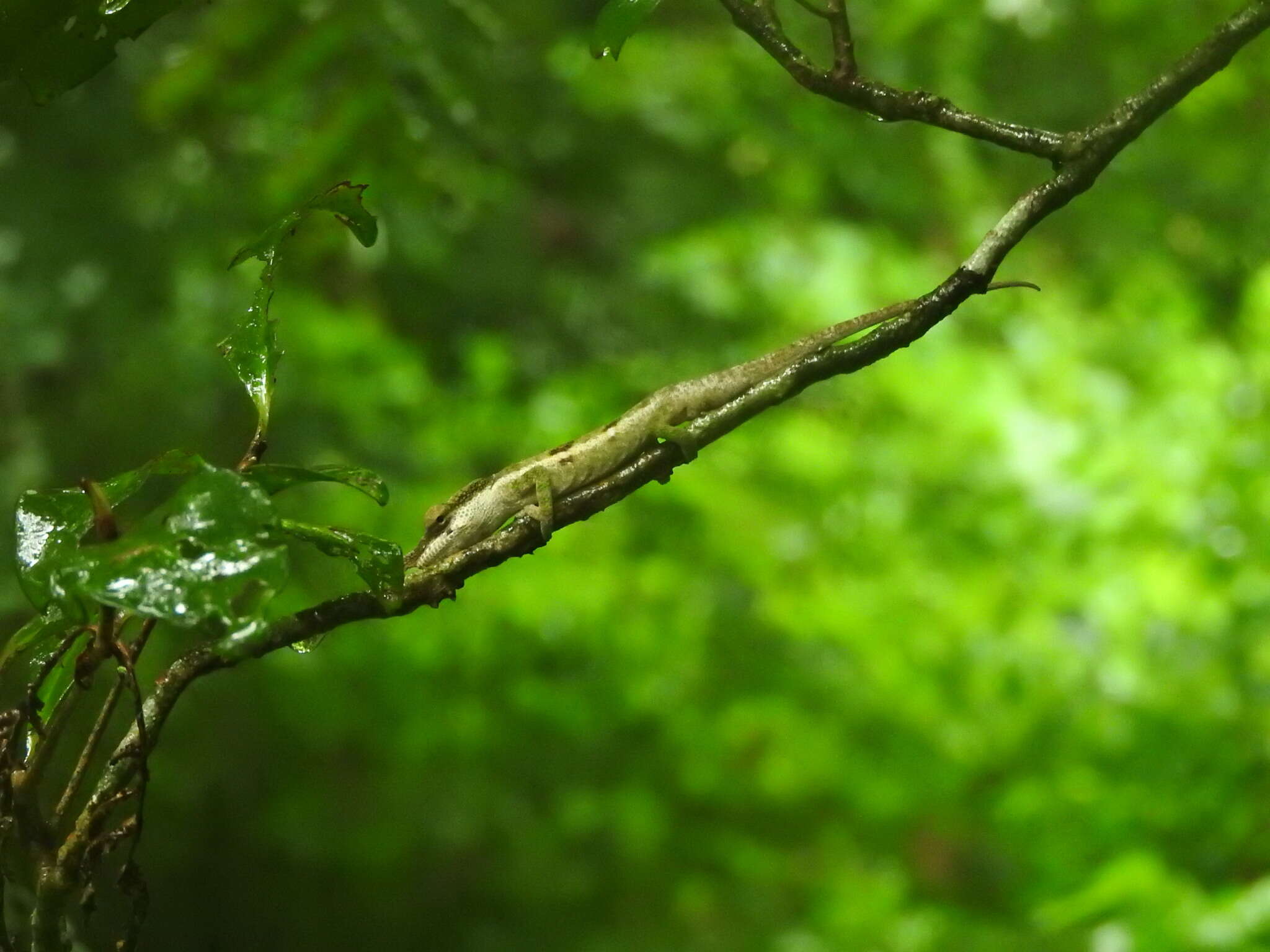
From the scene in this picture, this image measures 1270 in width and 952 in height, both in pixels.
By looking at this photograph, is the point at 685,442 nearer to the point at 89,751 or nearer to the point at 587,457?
the point at 89,751

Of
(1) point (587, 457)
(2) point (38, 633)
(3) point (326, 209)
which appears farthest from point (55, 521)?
(1) point (587, 457)

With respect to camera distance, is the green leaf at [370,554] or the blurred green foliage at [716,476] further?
the blurred green foliage at [716,476]

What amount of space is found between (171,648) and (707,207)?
77.5 inches

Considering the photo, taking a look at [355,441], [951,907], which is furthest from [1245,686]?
[355,441]

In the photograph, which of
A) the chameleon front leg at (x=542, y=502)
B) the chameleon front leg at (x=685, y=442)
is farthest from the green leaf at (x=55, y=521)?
the chameleon front leg at (x=685, y=442)

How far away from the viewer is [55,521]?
879 millimetres

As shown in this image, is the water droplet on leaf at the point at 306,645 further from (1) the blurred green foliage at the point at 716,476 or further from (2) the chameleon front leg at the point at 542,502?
(1) the blurred green foliage at the point at 716,476

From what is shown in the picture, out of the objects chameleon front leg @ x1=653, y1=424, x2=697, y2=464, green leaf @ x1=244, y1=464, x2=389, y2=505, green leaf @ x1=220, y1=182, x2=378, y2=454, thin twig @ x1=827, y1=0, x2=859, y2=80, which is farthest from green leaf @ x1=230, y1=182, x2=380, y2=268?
thin twig @ x1=827, y1=0, x2=859, y2=80

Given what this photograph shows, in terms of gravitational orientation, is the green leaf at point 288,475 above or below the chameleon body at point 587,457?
below

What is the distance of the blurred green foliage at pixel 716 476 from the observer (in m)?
3.05

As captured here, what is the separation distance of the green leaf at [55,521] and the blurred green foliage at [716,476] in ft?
5.74

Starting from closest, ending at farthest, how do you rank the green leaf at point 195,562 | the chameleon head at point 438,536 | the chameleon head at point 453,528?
the green leaf at point 195,562 < the chameleon head at point 438,536 < the chameleon head at point 453,528

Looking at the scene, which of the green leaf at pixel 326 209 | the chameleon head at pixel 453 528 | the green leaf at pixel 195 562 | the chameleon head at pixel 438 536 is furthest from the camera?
the chameleon head at pixel 453 528

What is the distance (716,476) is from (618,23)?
134 inches
